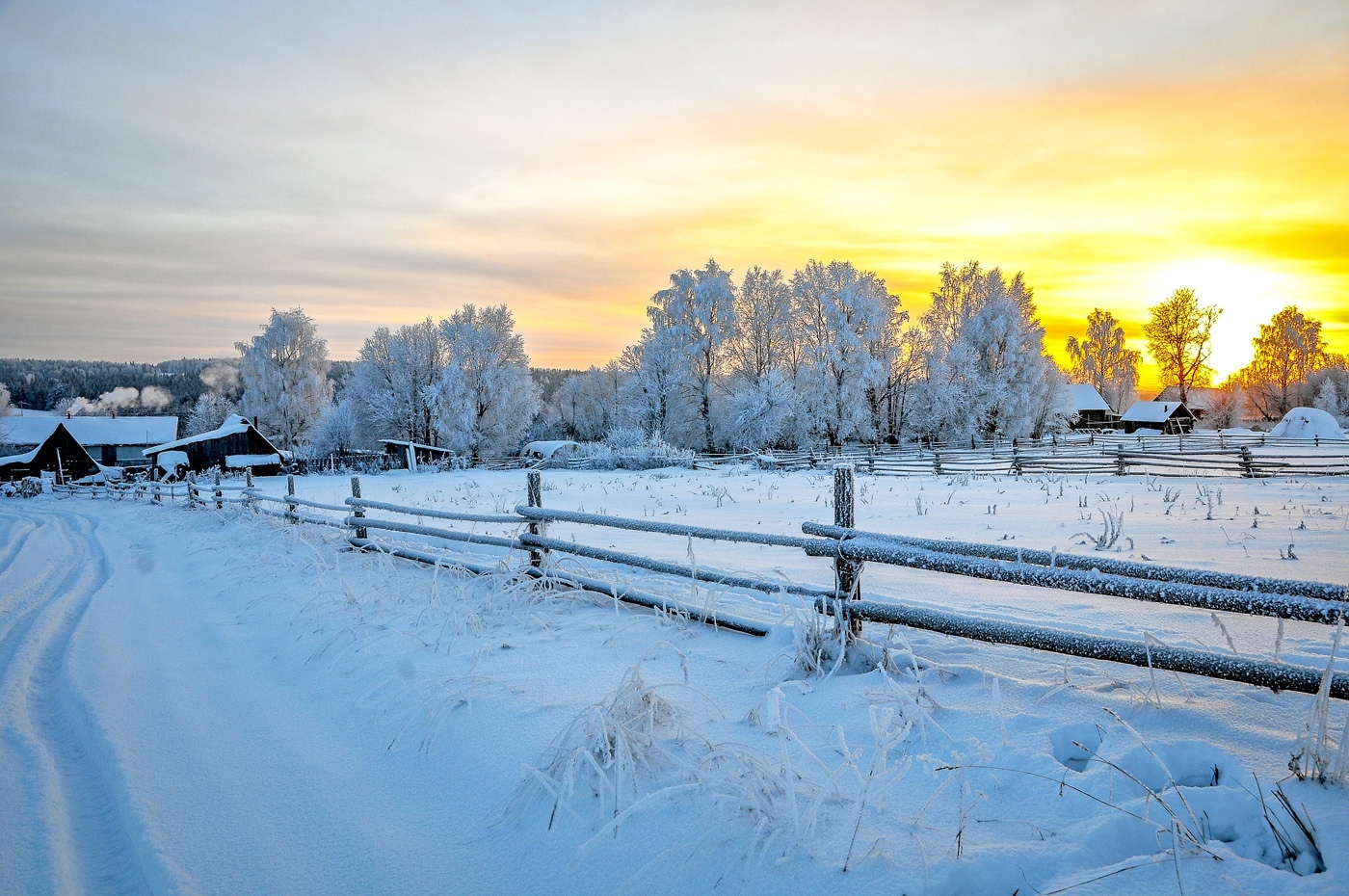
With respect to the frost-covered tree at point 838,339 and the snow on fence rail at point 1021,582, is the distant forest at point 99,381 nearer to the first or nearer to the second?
the frost-covered tree at point 838,339

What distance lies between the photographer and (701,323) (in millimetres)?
40031

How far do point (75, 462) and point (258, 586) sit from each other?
5273cm

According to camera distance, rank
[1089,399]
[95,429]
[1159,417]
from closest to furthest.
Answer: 1. [1159,417]
2. [95,429]
3. [1089,399]

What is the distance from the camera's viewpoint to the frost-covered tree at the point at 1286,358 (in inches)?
2233

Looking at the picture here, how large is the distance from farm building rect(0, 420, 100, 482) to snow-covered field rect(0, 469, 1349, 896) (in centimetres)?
5058

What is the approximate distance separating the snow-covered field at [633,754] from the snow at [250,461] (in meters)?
37.0

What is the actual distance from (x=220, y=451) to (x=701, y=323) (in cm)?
2907

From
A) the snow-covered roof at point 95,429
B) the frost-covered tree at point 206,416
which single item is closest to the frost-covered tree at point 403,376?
the snow-covered roof at point 95,429

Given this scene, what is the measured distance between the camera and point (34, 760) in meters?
3.40

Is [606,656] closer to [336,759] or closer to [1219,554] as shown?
[336,759]

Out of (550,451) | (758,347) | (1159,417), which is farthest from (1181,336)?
(550,451)

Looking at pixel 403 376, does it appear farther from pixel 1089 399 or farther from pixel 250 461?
pixel 1089 399

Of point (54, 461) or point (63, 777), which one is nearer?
point (63, 777)

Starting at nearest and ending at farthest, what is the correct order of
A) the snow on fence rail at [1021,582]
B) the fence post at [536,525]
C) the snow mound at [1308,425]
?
the snow on fence rail at [1021,582], the fence post at [536,525], the snow mound at [1308,425]
